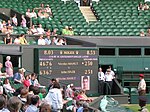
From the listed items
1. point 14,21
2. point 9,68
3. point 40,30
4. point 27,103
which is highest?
point 14,21

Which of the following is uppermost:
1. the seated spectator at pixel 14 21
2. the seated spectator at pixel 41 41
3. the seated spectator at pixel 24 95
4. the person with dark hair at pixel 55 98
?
the seated spectator at pixel 14 21

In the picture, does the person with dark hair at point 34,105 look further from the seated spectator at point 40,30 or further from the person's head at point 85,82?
the seated spectator at point 40,30

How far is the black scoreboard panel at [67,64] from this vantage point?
22734 millimetres

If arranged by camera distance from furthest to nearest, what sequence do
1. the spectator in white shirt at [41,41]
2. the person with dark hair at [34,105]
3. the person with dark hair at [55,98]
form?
1. the spectator in white shirt at [41,41]
2. the person with dark hair at [55,98]
3. the person with dark hair at [34,105]

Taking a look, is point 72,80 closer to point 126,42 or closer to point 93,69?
point 93,69

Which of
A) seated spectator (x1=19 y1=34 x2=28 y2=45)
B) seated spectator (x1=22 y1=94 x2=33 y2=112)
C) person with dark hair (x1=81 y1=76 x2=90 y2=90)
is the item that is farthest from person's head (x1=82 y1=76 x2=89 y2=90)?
seated spectator (x1=22 y1=94 x2=33 y2=112)

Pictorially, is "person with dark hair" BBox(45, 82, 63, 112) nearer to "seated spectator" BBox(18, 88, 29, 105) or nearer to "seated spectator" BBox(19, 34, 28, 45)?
"seated spectator" BBox(18, 88, 29, 105)

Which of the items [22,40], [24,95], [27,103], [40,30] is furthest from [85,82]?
[27,103]

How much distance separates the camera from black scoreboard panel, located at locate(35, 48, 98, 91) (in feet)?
74.6

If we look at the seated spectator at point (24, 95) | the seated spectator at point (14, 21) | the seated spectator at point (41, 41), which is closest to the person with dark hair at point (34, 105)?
the seated spectator at point (24, 95)

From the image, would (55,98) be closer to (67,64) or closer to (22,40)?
(67,64)

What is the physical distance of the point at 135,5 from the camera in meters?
34.9

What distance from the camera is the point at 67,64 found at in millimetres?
23453

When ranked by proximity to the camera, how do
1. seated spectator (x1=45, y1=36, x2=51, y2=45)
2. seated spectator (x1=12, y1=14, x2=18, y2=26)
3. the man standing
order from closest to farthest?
the man standing < seated spectator (x1=45, y1=36, x2=51, y2=45) < seated spectator (x1=12, y1=14, x2=18, y2=26)
